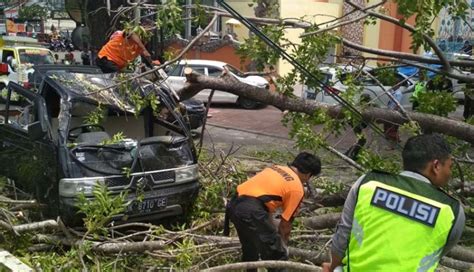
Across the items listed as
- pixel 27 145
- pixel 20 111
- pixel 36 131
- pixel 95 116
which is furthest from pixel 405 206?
pixel 20 111

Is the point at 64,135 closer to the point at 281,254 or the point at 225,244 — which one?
the point at 225,244

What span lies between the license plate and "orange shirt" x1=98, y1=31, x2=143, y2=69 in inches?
92.4

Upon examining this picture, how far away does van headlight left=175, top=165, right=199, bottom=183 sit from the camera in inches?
241

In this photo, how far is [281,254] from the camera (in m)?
4.80

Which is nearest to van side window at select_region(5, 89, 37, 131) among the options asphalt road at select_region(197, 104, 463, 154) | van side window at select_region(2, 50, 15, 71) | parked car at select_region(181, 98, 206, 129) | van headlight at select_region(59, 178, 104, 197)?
van headlight at select_region(59, 178, 104, 197)

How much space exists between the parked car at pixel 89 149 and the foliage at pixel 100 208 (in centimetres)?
32

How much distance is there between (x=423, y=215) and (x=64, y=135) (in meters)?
4.12

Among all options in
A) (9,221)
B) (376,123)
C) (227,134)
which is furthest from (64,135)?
(227,134)

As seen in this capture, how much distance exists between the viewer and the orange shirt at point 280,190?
15.5 feet

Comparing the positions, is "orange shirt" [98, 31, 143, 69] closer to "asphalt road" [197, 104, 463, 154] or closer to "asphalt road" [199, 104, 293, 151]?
"asphalt road" [197, 104, 463, 154]

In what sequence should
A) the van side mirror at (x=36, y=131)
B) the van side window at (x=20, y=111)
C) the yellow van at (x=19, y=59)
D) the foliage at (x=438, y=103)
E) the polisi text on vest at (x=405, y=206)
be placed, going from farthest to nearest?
the yellow van at (x=19, y=59)
the van side window at (x=20, y=111)
the foliage at (x=438, y=103)
the van side mirror at (x=36, y=131)
the polisi text on vest at (x=405, y=206)

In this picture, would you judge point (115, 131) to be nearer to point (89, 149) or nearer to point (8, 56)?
point (89, 149)

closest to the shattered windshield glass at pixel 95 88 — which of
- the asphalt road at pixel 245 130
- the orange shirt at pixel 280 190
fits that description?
the orange shirt at pixel 280 190

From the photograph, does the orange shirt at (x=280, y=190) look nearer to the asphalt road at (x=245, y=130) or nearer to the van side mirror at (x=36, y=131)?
the van side mirror at (x=36, y=131)
